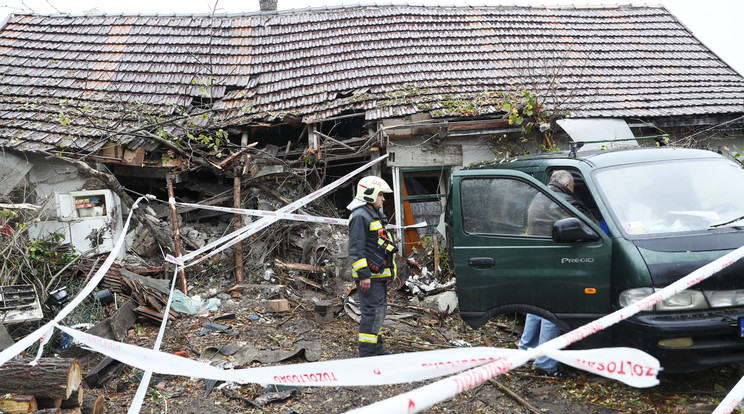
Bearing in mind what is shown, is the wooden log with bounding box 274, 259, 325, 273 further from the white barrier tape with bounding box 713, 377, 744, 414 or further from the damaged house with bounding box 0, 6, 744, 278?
the white barrier tape with bounding box 713, 377, 744, 414

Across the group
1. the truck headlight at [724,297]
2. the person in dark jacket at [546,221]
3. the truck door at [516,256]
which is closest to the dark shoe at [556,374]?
the person in dark jacket at [546,221]

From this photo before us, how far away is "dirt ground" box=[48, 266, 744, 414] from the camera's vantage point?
4.11 m

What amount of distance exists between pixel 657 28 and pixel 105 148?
1311 centimetres

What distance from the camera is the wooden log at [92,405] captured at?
4.20 meters

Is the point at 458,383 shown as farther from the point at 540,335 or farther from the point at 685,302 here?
the point at 540,335

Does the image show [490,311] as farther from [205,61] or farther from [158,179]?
[205,61]

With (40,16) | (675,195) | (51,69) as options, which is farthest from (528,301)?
(40,16)

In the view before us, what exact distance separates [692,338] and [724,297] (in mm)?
382

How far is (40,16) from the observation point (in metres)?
12.6

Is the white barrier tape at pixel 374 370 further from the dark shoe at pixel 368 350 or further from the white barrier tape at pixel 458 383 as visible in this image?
the dark shoe at pixel 368 350

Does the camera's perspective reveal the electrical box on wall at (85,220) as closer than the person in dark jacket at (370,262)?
No

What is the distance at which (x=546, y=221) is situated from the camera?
438 cm

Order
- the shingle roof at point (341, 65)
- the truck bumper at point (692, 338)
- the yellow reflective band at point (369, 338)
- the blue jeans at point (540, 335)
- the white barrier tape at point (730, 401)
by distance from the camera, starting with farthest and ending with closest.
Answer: the shingle roof at point (341, 65) → the yellow reflective band at point (369, 338) → the blue jeans at point (540, 335) → the truck bumper at point (692, 338) → the white barrier tape at point (730, 401)

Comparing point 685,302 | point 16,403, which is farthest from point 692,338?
point 16,403
